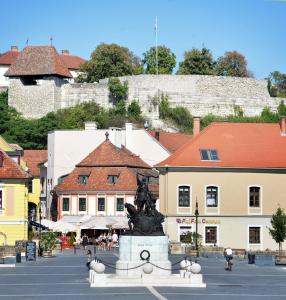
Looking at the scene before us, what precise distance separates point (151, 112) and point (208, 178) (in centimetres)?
4769

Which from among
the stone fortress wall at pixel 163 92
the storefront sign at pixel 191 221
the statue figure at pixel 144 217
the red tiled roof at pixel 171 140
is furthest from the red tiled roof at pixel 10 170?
the stone fortress wall at pixel 163 92

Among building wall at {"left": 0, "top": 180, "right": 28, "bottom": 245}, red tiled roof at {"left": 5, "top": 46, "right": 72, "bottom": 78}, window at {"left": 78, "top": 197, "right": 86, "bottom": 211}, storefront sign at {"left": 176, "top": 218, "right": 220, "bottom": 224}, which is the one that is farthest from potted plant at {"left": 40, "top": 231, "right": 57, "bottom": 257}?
red tiled roof at {"left": 5, "top": 46, "right": 72, "bottom": 78}

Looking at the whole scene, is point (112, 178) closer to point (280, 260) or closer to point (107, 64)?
point (280, 260)

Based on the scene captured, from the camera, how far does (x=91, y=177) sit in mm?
85875

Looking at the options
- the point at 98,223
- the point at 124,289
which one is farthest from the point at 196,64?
the point at 124,289

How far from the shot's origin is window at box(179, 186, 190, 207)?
74.0 metres

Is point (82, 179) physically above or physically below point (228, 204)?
above

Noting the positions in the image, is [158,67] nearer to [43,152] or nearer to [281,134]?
[43,152]

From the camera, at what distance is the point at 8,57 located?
153 m

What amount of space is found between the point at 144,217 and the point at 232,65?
9743 cm

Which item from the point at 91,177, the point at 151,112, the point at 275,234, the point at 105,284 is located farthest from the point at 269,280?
the point at 151,112

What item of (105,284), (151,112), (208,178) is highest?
(151,112)

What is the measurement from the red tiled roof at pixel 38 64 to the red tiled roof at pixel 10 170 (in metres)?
58.5

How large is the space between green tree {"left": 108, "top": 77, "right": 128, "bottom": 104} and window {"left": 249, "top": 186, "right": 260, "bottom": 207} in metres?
48.9
